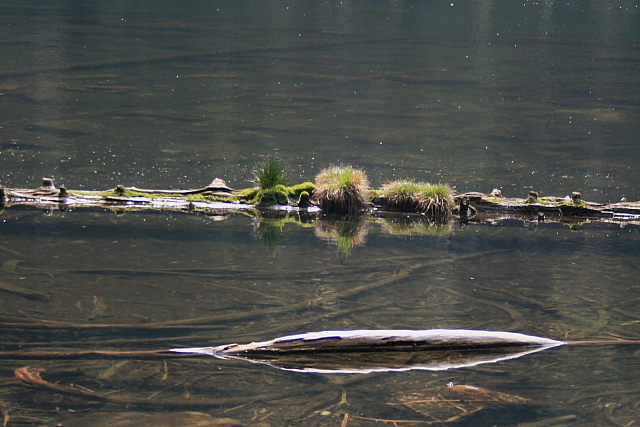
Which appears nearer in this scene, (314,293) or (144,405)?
(144,405)

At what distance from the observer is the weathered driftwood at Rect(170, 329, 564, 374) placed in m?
6.67

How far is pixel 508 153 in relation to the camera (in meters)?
30.0

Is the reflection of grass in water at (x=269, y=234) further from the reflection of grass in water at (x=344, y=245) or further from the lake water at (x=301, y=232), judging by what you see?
the reflection of grass in water at (x=344, y=245)

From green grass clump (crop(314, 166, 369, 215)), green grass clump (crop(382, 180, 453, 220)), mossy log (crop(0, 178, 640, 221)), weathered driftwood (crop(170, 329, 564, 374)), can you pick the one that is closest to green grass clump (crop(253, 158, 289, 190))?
mossy log (crop(0, 178, 640, 221))

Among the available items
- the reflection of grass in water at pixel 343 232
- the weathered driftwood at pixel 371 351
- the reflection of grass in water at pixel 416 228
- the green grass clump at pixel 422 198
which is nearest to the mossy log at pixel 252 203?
the green grass clump at pixel 422 198

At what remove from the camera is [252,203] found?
15523 mm

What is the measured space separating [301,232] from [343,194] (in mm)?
2226

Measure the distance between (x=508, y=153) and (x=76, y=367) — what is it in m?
25.1

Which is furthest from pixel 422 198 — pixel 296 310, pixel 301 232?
pixel 296 310

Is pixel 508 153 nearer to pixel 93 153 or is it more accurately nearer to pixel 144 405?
pixel 93 153

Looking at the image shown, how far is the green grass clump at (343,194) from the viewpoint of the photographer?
1520 centimetres

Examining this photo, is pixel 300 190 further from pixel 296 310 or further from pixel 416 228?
pixel 296 310

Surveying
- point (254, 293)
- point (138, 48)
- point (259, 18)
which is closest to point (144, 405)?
point (254, 293)

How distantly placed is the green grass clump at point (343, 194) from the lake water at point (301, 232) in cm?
63
